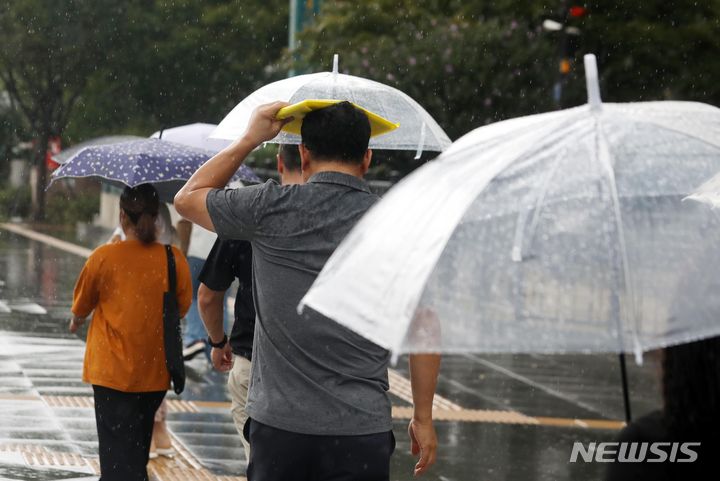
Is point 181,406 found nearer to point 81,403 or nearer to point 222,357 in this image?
point 81,403

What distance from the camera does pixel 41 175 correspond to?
43875mm

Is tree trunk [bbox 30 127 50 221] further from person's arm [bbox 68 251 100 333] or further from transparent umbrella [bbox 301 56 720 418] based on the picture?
transparent umbrella [bbox 301 56 720 418]

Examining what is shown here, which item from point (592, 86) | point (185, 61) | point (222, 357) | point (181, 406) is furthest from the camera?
point (185, 61)

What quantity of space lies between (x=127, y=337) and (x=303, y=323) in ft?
8.85

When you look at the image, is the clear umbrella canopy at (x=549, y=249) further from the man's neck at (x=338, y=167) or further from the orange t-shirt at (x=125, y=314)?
the orange t-shirt at (x=125, y=314)

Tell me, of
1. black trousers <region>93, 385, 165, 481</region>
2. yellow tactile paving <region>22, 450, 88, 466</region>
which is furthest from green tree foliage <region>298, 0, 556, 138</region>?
black trousers <region>93, 385, 165, 481</region>

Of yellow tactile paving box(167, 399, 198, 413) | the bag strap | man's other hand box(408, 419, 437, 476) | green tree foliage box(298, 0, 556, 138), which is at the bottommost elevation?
yellow tactile paving box(167, 399, 198, 413)

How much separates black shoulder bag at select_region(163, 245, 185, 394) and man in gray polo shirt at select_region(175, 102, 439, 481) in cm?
240

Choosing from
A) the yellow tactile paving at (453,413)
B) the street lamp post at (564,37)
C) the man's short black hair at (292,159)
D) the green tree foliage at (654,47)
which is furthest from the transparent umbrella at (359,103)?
the green tree foliage at (654,47)

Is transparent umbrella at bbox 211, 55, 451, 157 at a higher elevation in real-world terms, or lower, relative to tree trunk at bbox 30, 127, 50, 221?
higher

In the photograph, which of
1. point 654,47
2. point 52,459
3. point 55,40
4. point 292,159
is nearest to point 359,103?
point 292,159

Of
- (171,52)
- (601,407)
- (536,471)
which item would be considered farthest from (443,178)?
(171,52)

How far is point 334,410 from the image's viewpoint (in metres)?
3.76

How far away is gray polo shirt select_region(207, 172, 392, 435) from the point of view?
3770 millimetres
